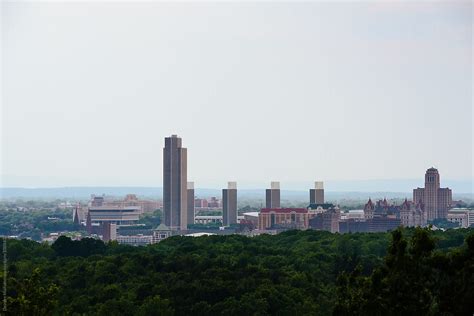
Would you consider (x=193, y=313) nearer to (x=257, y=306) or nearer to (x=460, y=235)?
(x=257, y=306)

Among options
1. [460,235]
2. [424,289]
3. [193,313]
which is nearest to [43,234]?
[460,235]

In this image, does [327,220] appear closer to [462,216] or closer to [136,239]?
[462,216]

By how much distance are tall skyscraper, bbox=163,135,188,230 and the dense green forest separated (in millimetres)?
104883

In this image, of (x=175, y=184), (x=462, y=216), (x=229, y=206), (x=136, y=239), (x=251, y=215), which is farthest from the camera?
(x=229, y=206)

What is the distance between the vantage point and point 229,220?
18512 cm

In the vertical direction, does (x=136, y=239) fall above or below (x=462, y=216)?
below

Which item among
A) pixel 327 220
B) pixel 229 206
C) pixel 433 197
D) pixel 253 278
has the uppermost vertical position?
pixel 433 197

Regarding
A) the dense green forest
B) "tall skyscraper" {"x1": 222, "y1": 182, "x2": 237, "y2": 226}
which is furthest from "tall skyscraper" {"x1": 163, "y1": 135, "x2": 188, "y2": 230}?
the dense green forest

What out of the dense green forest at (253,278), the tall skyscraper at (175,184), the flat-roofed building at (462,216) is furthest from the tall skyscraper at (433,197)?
the dense green forest at (253,278)

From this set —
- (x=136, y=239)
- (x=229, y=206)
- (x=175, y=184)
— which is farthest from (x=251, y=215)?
(x=136, y=239)

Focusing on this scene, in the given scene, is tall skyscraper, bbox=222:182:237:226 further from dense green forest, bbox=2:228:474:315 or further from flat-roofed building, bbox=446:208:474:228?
dense green forest, bbox=2:228:474:315

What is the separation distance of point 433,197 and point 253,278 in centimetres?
14697

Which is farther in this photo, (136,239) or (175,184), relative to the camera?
(175,184)

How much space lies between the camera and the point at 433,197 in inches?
7303
